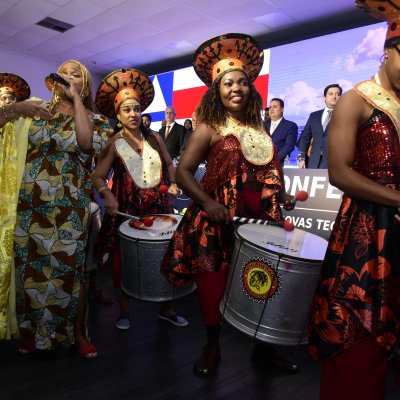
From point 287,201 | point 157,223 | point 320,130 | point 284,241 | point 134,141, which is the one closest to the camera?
point 284,241

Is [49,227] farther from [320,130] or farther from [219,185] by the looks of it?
[320,130]

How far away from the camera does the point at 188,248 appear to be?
207 cm

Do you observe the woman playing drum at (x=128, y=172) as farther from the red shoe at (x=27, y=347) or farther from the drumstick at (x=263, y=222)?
the drumstick at (x=263, y=222)

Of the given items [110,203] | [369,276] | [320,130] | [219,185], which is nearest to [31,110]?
[110,203]

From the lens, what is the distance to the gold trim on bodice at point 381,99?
3.97ft

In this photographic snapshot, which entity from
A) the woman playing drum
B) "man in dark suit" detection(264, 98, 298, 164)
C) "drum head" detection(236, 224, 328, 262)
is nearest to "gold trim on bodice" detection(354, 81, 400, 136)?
"drum head" detection(236, 224, 328, 262)

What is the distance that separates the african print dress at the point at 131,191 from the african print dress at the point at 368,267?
1697 mm

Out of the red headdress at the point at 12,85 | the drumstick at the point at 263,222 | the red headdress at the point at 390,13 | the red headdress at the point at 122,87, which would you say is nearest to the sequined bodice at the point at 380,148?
the red headdress at the point at 390,13

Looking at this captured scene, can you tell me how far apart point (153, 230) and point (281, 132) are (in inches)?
148

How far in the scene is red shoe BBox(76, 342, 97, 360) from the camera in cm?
228

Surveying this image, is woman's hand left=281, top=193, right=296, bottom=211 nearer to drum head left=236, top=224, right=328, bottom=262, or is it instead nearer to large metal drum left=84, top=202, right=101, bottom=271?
drum head left=236, top=224, right=328, bottom=262

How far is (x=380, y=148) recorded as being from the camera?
123 centimetres

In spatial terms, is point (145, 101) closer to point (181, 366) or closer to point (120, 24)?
point (181, 366)

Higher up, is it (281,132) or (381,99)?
(281,132)
